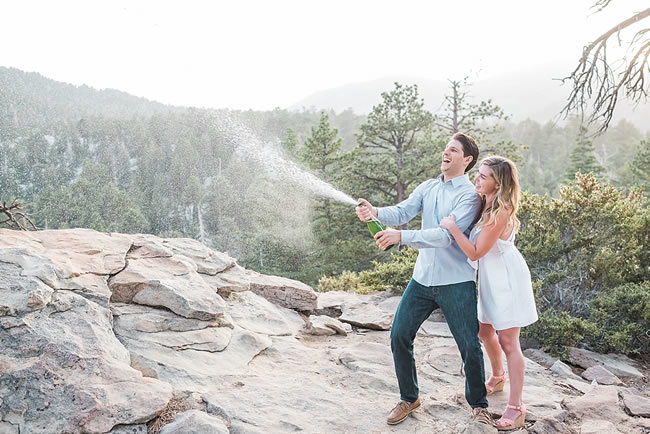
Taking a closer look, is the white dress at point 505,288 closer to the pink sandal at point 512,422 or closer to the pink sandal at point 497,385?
the pink sandal at point 512,422

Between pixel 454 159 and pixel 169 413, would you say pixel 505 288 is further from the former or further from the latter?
pixel 169 413

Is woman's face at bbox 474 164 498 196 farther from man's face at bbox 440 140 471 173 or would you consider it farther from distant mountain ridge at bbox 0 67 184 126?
distant mountain ridge at bbox 0 67 184 126

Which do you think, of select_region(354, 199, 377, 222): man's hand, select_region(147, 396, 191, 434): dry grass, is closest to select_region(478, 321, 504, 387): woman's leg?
select_region(354, 199, 377, 222): man's hand

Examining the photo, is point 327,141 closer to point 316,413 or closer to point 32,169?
point 32,169

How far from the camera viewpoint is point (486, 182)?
2.95 metres

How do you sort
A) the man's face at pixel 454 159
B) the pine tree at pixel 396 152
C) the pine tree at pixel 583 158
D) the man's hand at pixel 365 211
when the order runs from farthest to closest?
1. the pine tree at pixel 583 158
2. the pine tree at pixel 396 152
3. the man's hand at pixel 365 211
4. the man's face at pixel 454 159

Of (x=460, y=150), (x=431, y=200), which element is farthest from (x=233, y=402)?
(x=460, y=150)

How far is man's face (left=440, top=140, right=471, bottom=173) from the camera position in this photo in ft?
9.76

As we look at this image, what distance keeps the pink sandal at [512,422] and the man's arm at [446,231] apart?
130cm

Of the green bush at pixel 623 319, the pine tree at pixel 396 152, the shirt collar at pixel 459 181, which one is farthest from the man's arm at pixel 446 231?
the pine tree at pixel 396 152

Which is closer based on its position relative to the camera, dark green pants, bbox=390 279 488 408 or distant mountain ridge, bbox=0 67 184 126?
dark green pants, bbox=390 279 488 408

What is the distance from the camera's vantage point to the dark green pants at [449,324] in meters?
2.88

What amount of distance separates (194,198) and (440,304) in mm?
17064

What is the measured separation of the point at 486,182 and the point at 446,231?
47cm
